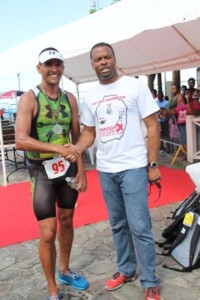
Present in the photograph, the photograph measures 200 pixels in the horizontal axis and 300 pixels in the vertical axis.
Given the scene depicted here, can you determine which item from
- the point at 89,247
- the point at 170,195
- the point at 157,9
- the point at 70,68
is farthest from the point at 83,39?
the point at 70,68

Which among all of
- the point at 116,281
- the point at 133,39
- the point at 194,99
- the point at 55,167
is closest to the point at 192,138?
the point at 194,99

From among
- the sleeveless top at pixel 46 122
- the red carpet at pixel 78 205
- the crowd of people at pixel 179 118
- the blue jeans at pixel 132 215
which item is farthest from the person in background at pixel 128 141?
the crowd of people at pixel 179 118

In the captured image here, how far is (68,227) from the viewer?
9.53 feet

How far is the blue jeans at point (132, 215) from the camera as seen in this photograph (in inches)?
102

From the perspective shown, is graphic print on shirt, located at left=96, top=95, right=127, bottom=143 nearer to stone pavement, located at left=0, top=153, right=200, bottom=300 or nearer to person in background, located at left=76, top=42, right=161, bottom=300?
person in background, located at left=76, top=42, right=161, bottom=300

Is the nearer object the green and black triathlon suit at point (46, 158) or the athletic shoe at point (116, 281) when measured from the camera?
the green and black triathlon suit at point (46, 158)

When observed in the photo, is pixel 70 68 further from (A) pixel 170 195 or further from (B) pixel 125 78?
(B) pixel 125 78

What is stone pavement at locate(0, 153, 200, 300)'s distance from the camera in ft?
9.44

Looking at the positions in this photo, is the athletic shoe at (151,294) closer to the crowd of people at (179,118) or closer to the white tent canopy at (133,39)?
the white tent canopy at (133,39)

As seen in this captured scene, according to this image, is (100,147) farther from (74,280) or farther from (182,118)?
(182,118)

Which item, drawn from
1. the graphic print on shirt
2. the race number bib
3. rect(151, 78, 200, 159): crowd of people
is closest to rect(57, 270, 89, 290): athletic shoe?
the race number bib

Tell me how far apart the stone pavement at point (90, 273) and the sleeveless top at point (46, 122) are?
118 centimetres

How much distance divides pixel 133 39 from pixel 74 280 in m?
6.37

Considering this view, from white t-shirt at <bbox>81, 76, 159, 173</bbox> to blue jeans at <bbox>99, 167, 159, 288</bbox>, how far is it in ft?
0.29
